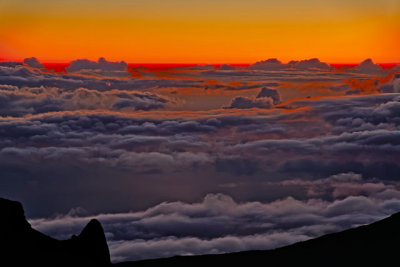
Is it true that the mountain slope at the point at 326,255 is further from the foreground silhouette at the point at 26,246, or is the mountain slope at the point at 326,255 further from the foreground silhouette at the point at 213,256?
the foreground silhouette at the point at 26,246

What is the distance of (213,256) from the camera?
10838 centimetres

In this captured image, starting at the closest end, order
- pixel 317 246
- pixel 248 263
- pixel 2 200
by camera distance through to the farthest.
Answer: pixel 2 200
pixel 248 263
pixel 317 246

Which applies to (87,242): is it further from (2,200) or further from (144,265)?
(144,265)

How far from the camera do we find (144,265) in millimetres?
103438

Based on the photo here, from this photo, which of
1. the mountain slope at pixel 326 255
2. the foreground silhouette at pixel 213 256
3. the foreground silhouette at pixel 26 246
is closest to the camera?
the foreground silhouette at pixel 26 246

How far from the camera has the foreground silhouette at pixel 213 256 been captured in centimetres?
5138

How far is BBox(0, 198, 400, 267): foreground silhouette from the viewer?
2023 inches

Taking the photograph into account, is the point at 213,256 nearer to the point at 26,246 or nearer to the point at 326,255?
the point at 326,255

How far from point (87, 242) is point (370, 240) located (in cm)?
7207

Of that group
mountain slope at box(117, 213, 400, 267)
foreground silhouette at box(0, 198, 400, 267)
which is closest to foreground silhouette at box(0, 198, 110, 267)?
foreground silhouette at box(0, 198, 400, 267)

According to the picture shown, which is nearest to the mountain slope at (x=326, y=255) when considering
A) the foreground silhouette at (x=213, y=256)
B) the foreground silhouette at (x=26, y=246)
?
the foreground silhouette at (x=213, y=256)

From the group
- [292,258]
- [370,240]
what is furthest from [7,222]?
[370,240]

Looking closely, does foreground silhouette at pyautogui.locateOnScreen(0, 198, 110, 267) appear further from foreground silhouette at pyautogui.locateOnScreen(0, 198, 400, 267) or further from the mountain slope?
the mountain slope

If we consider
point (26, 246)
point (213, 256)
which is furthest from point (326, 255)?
point (26, 246)
